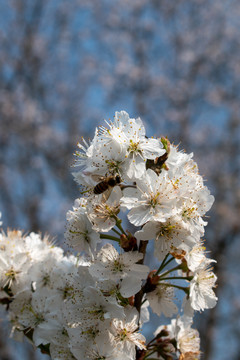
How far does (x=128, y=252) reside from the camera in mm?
1540

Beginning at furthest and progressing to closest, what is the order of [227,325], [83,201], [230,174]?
[230,174] < [227,325] < [83,201]

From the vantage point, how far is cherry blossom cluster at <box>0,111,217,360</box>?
4.90ft

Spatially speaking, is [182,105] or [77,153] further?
[182,105]

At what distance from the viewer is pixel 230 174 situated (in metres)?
10.6

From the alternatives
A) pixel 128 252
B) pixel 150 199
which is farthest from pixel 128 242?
pixel 150 199

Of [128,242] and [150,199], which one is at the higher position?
[150,199]

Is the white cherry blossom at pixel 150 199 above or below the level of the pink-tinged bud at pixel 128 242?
above

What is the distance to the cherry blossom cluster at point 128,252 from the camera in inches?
58.8

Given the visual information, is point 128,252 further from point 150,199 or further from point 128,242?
point 150,199

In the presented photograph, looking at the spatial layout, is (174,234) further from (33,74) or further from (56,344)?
(33,74)

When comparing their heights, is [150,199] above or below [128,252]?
above

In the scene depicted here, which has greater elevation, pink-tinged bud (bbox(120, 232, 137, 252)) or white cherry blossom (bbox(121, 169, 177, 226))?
white cherry blossom (bbox(121, 169, 177, 226))

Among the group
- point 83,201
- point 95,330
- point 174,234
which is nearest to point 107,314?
point 95,330

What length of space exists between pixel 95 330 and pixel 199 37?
11.7m
